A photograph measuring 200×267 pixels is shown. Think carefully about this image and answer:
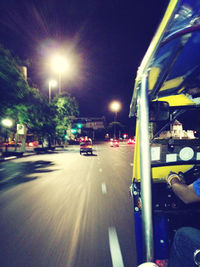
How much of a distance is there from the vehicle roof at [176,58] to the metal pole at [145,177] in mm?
213

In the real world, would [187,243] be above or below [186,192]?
below

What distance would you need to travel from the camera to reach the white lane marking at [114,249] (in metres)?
3.26

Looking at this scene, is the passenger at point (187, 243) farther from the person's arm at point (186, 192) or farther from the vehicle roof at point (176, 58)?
the vehicle roof at point (176, 58)

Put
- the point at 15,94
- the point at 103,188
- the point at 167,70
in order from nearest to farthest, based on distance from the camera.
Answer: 1. the point at 167,70
2. the point at 103,188
3. the point at 15,94

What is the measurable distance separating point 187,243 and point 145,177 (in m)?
0.67

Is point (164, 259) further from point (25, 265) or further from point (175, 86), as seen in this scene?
point (175, 86)

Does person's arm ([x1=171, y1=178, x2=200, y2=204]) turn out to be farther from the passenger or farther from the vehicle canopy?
the vehicle canopy

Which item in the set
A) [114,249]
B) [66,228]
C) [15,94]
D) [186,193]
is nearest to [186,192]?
[186,193]

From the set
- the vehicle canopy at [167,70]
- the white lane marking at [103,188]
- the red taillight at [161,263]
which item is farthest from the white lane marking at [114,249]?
the white lane marking at [103,188]

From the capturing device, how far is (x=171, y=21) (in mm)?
1623

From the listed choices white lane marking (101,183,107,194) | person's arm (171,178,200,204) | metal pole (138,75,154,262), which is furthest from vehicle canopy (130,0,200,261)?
white lane marking (101,183,107,194)

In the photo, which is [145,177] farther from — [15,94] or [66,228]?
[15,94]

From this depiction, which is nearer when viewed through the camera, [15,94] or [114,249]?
[114,249]

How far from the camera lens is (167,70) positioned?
2.62 meters
